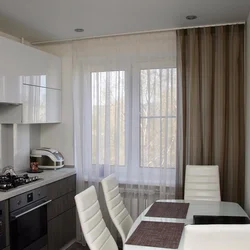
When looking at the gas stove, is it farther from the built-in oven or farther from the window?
the window

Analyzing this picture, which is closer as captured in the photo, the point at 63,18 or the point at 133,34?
the point at 63,18

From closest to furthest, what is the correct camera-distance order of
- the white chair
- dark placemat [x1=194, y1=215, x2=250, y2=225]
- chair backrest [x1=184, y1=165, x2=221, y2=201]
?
the white chair
dark placemat [x1=194, y1=215, x2=250, y2=225]
chair backrest [x1=184, y1=165, x2=221, y2=201]

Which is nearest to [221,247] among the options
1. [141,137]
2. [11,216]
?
[11,216]

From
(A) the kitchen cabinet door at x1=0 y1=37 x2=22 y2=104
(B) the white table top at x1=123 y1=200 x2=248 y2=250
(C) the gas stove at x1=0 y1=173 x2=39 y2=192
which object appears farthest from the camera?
(A) the kitchen cabinet door at x1=0 y1=37 x2=22 y2=104

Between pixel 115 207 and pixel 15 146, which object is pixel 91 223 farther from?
pixel 15 146

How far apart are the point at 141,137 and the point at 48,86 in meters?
1.33

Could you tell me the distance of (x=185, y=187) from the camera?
3.39 meters

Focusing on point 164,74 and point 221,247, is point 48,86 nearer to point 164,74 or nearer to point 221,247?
point 164,74

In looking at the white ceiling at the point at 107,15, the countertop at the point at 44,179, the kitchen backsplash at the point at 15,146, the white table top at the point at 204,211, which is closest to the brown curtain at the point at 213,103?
the white ceiling at the point at 107,15

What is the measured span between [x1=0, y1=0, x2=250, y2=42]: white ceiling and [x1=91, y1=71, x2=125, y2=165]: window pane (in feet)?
1.88

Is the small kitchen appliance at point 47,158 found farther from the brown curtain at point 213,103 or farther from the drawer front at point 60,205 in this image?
the brown curtain at point 213,103

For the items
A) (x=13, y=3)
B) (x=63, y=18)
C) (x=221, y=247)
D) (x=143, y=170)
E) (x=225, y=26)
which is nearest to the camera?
Result: (x=221, y=247)

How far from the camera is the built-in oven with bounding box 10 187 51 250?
2875 millimetres

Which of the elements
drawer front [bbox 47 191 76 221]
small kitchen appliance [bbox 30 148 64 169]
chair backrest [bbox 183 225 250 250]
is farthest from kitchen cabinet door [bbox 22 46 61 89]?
chair backrest [bbox 183 225 250 250]
